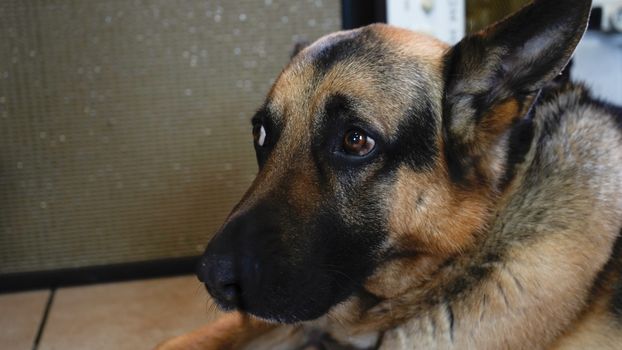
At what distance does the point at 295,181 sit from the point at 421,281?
0.93 feet

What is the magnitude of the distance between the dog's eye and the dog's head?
0.13 feet

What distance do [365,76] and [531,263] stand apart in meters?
0.41

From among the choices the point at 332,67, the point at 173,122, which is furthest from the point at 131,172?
the point at 332,67

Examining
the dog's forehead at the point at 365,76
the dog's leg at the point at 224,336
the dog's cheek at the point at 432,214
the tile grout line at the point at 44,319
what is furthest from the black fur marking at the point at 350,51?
the tile grout line at the point at 44,319

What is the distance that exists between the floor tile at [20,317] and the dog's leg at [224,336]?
567mm

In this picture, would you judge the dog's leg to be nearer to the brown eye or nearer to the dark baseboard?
the brown eye

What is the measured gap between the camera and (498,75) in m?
1.19

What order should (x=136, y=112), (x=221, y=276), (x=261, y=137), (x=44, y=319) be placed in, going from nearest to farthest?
(x=221, y=276)
(x=261, y=137)
(x=44, y=319)
(x=136, y=112)

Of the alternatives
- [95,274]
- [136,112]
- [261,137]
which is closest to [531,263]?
[261,137]

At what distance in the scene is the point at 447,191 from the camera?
1.20 m

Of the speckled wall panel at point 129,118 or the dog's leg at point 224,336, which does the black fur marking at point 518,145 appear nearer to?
the dog's leg at point 224,336

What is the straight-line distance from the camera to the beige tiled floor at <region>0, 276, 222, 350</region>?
5.83 ft

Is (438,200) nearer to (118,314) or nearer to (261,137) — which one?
(261,137)

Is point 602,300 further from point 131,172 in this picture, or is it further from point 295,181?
point 131,172
